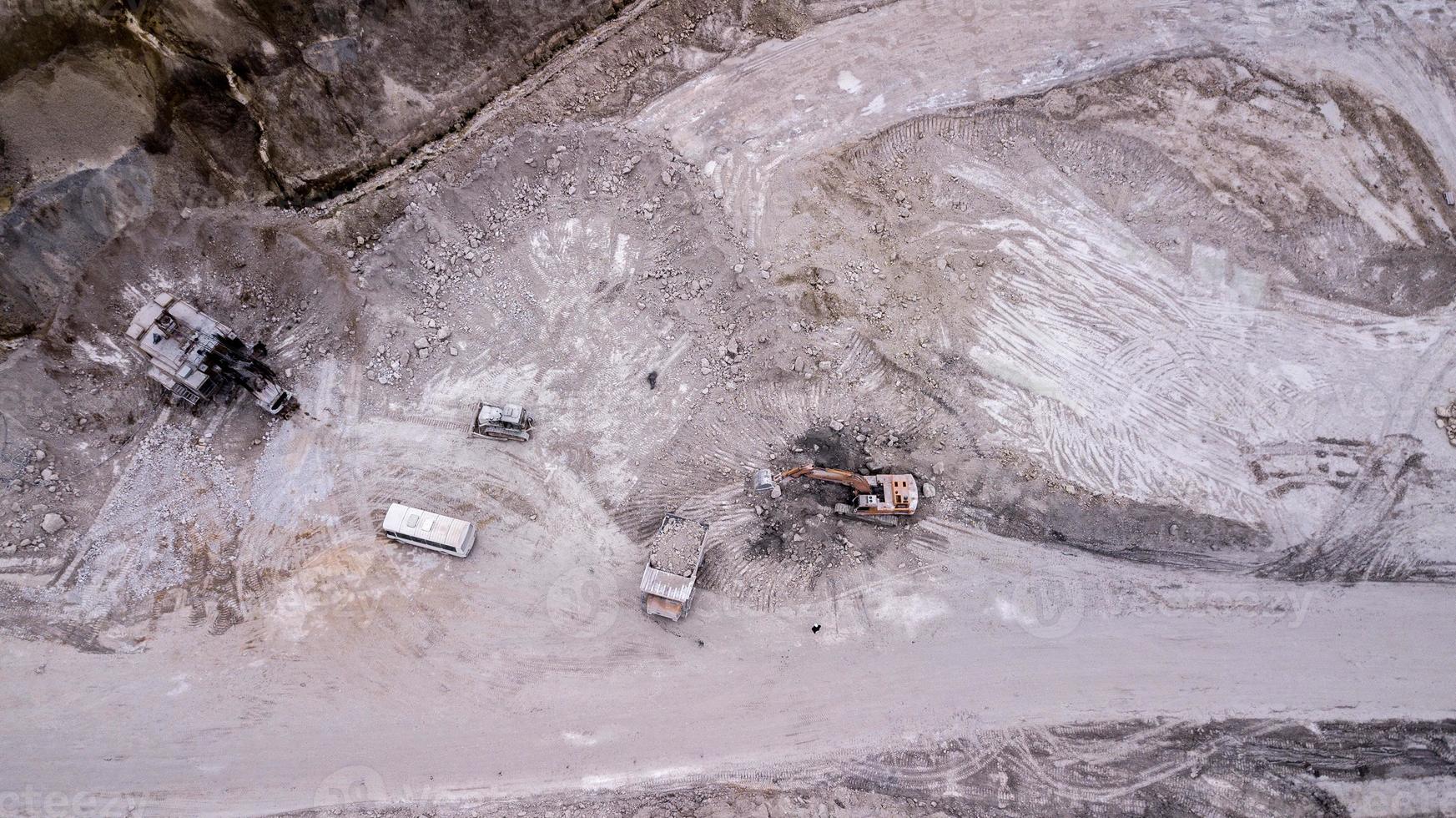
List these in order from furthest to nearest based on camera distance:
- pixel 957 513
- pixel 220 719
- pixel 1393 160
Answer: pixel 1393 160, pixel 957 513, pixel 220 719

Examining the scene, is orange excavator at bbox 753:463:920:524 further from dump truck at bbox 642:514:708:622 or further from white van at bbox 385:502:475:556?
white van at bbox 385:502:475:556

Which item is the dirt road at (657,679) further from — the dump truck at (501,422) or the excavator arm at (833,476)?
the dump truck at (501,422)

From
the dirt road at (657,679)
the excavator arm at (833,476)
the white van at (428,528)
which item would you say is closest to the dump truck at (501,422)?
the white van at (428,528)

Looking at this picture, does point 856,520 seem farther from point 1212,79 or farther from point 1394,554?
point 1212,79

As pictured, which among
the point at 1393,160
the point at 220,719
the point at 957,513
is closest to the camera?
the point at 220,719

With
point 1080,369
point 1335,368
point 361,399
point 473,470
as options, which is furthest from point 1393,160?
point 361,399

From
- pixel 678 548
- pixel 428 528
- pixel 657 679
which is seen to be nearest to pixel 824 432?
pixel 678 548

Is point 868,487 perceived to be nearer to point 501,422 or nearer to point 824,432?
point 824,432
